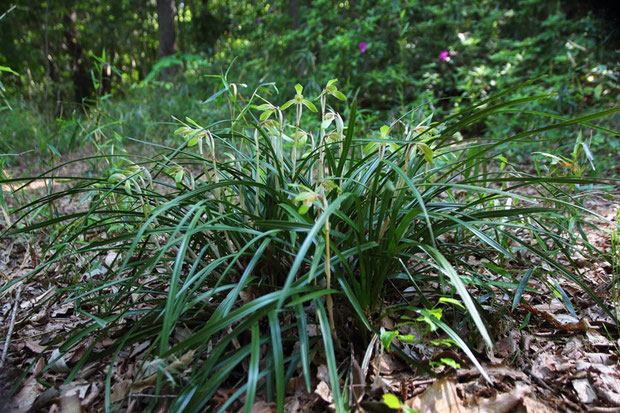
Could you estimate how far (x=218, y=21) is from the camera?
1018 cm

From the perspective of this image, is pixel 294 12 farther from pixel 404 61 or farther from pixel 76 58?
pixel 76 58

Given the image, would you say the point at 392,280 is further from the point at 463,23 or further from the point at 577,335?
the point at 463,23

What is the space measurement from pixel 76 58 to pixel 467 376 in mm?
10651

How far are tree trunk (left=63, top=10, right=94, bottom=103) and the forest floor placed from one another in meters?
9.23

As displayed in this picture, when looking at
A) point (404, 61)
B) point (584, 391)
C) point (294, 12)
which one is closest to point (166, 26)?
point (294, 12)

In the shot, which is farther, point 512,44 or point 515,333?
point 512,44

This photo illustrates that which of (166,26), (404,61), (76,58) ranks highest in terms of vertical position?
(166,26)

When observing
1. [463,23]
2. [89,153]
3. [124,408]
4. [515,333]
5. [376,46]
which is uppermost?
[463,23]

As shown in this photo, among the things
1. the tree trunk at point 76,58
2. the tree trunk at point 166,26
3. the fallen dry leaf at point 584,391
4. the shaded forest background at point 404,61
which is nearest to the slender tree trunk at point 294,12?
the shaded forest background at point 404,61

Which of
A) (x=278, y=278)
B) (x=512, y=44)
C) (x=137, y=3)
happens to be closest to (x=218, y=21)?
(x=137, y=3)

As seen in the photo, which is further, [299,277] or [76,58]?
[76,58]

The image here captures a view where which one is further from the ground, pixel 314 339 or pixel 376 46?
pixel 376 46

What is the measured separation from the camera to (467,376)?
1.01 metres

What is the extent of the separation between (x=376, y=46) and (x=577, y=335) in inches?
166
